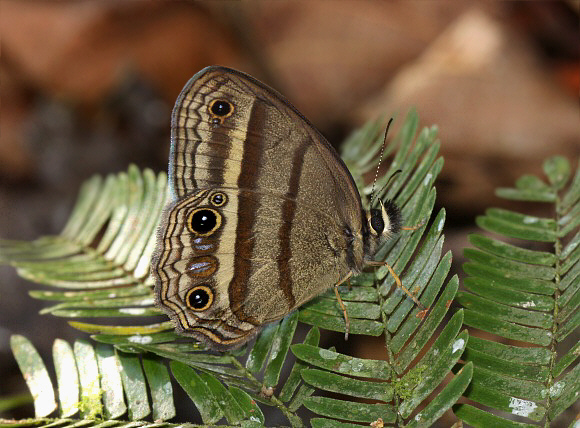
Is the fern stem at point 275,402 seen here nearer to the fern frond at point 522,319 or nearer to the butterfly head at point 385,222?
the fern frond at point 522,319

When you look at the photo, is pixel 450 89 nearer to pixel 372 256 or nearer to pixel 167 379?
pixel 372 256

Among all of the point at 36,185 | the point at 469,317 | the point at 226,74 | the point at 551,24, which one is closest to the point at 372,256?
the point at 469,317

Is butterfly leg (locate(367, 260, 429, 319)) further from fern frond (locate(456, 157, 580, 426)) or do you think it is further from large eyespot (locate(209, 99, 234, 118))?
large eyespot (locate(209, 99, 234, 118))

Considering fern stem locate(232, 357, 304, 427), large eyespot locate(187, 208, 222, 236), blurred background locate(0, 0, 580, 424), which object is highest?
blurred background locate(0, 0, 580, 424)

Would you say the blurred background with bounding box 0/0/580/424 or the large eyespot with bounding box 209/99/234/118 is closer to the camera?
the large eyespot with bounding box 209/99/234/118

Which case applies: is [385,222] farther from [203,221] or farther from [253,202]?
[203,221]

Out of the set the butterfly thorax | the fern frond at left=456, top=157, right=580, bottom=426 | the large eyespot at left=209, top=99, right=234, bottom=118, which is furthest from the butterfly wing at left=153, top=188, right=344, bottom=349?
the fern frond at left=456, top=157, right=580, bottom=426

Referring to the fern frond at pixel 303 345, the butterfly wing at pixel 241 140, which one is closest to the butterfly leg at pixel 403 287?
the fern frond at pixel 303 345
